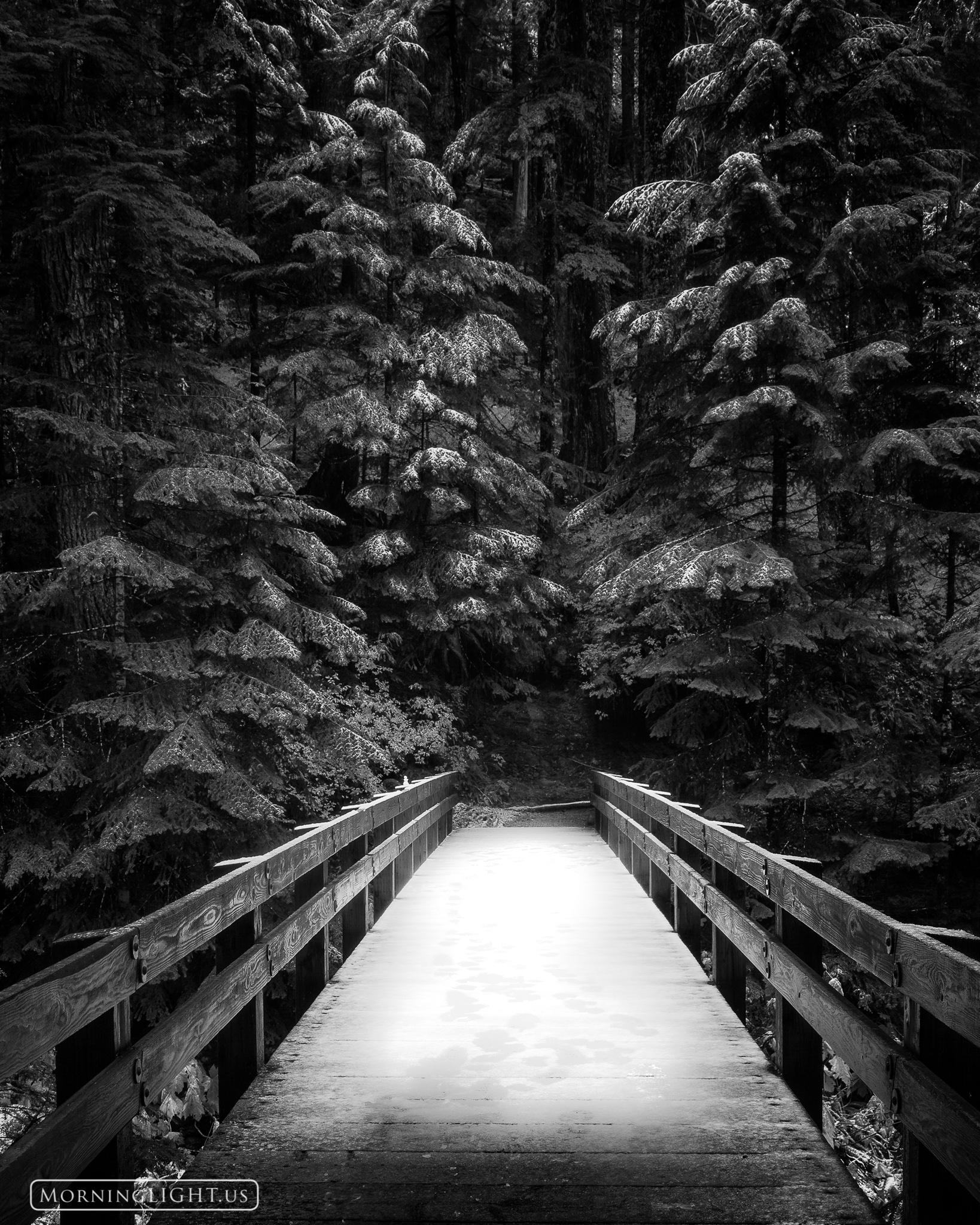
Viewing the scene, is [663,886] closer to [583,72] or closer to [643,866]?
[643,866]

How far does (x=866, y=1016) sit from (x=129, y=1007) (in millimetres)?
2255

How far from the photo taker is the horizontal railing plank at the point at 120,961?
2.27 meters

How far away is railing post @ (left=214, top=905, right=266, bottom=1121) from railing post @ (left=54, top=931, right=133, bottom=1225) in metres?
1.30

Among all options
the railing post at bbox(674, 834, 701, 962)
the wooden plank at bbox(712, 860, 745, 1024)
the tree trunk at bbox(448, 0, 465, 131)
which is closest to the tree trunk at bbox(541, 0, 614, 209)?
the tree trunk at bbox(448, 0, 465, 131)

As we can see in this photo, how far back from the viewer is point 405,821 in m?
10.5

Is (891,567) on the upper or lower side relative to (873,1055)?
upper

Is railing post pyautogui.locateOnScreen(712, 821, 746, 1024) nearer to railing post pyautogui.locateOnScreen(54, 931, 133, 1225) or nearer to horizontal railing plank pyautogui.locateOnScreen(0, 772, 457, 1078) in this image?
horizontal railing plank pyautogui.locateOnScreen(0, 772, 457, 1078)

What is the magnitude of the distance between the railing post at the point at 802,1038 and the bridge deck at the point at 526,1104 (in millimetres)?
90

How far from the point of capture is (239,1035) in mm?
4348

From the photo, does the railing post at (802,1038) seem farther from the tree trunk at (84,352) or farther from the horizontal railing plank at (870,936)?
the tree trunk at (84,352)

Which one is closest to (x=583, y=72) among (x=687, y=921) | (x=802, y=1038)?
(x=687, y=921)

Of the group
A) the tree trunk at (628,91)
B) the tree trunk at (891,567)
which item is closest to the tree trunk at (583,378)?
the tree trunk at (628,91)

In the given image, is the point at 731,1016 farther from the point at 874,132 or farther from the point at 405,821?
the point at 874,132

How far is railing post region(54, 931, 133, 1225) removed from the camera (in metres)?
2.61
